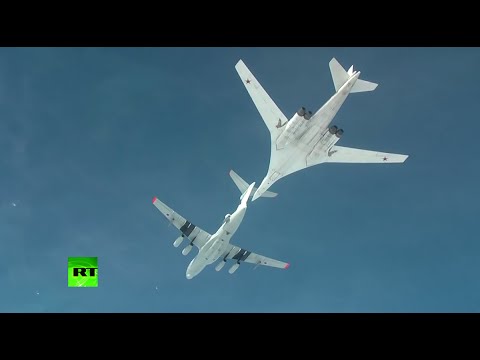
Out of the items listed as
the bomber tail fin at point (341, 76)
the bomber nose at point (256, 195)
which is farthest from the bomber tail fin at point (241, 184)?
the bomber tail fin at point (341, 76)

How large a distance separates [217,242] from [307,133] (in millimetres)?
19539

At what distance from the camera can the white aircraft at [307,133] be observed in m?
46.5

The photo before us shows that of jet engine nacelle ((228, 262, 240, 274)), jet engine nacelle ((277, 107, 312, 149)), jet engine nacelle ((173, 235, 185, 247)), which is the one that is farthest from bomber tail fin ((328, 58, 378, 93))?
jet engine nacelle ((228, 262, 240, 274))

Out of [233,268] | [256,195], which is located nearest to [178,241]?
[233,268]

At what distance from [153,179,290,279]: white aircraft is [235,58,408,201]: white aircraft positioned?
4034mm

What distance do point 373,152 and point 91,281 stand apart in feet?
113

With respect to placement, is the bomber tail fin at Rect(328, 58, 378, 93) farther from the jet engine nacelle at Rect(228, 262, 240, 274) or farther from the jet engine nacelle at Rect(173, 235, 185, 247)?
the jet engine nacelle at Rect(228, 262, 240, 274)

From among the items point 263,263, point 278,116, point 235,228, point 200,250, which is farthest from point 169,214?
point 278,116

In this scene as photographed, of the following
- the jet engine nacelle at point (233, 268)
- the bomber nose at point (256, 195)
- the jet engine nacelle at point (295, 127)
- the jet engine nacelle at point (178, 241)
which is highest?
the jet engine nacelle at point (295, 127)

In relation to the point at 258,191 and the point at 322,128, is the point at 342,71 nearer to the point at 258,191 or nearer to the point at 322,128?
the point at 322,128

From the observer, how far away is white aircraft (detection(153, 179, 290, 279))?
56.9m

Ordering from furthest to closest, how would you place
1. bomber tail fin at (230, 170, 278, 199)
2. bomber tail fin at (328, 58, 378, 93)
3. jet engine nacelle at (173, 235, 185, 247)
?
jet engine nacelle at (173, 235, 185, 247) → bomber tail fin at (230, 170, 278, 199) → bomber tail fin at (328, 58, 378, 93)

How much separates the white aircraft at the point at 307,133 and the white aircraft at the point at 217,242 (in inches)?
159

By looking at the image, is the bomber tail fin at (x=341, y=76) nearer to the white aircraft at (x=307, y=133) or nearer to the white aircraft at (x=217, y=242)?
the white aircraft at (x=307, y=133)
